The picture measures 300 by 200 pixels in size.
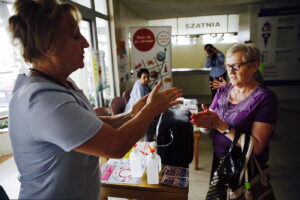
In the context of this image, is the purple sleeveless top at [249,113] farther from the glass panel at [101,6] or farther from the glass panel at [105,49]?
the glass panel at [101,6]

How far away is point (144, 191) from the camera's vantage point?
42.6 inches

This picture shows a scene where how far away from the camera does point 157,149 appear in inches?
49.6

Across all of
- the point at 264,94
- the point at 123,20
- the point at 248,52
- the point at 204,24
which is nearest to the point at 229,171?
the point at 264,94

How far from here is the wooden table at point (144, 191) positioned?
1.05 m

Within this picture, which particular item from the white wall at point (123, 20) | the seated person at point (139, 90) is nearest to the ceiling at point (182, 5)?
the white wall at point (123, 20)

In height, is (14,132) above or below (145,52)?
below

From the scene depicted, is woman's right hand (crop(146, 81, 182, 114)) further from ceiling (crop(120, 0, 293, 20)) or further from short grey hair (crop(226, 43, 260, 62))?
ceiling (crop(120, 0, 293, 20))

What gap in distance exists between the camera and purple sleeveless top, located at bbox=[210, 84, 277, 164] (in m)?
1.06

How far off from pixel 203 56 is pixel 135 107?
7.70m

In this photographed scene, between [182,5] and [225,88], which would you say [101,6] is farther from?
[225,88]

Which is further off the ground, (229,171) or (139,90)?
(139,90)

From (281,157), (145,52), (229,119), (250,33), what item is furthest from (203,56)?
(229,119)

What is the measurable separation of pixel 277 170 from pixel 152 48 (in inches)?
121

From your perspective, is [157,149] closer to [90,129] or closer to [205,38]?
[90,129]
